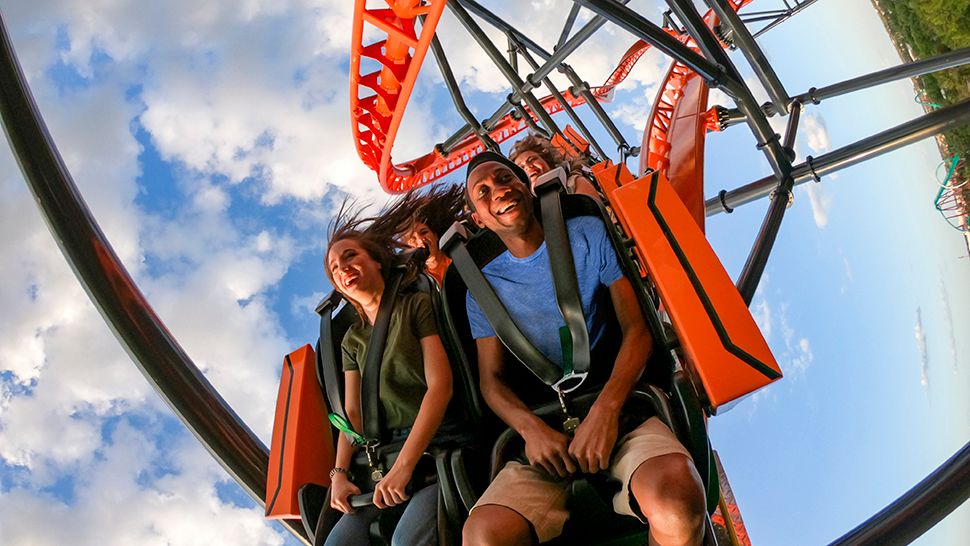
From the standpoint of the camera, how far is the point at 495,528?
54.0 inches

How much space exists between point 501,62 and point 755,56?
6.29ft

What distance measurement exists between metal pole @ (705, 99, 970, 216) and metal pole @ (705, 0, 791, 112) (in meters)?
0.41

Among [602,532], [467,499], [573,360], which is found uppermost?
[573,360]

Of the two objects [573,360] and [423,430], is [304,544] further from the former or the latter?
[573,360]

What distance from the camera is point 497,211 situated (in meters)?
1.88

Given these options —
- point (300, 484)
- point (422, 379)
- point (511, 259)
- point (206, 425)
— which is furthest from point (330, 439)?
point (511, 259)

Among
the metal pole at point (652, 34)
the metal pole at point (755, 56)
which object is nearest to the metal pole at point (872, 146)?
the metal pole at point (755, 56)

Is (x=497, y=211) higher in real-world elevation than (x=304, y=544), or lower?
higher

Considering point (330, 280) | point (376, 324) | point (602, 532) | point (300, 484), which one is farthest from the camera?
point (330, 280)

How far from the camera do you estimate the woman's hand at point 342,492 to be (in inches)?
68.6

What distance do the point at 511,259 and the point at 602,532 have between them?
0.74 metres

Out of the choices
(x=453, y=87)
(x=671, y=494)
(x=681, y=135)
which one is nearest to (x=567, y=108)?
(x=453, y=87)

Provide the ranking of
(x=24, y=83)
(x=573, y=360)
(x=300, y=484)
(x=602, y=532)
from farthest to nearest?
(x=300, y=484), (x=573, y=360), (x=602, y=532), (x=24, y=83)

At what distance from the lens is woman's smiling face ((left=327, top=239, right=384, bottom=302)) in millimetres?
1998
